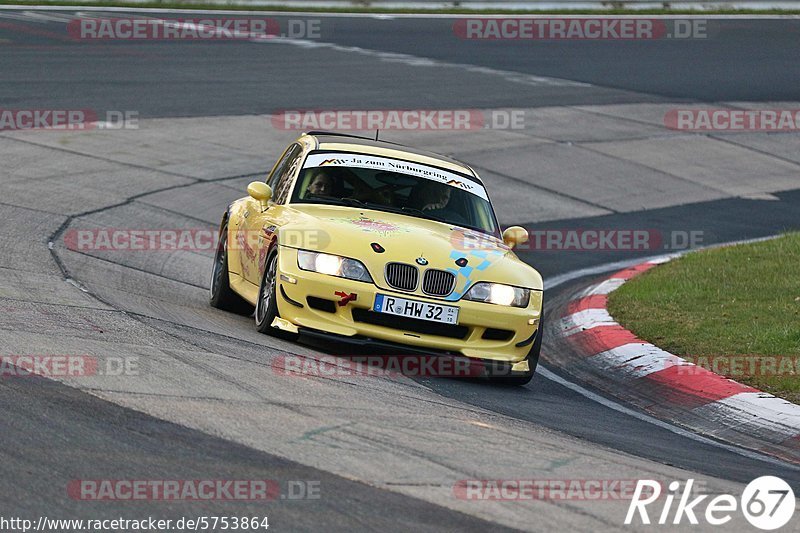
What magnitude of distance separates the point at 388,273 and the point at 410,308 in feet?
0.87

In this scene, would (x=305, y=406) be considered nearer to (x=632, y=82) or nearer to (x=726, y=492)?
(x=726, y=492)

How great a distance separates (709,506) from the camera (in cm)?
555

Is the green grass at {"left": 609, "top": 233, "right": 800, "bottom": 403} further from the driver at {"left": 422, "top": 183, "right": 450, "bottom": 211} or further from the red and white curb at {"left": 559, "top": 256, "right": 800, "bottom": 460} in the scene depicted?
the driver at {"left": 422, "top": 183, "right": 450, "bottom": 211}

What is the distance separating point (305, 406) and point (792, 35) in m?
28.9

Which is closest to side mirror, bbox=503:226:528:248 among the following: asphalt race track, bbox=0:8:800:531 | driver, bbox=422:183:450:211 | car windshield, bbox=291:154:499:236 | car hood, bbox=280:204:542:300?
car windshield, bbox=291:154:499:236

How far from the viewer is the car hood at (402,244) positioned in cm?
837

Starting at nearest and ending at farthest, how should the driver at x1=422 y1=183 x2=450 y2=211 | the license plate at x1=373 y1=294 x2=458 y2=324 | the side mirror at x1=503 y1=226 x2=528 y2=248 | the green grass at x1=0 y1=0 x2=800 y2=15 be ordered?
the license plate at x1=373 y1=294 x2=458 y2=324 < the side mirror at x1=503 y1=226 x2=528 y2=248 < the driver at x1=422 y1=183 x2=450 y2=211 < the green grass at x1=0 y1=0 x2=800 y2=15

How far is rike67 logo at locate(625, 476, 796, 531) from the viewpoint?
535 cm

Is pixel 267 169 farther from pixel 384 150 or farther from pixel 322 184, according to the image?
pixel 322 184

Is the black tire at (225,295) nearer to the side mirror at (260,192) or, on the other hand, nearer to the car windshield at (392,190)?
the side mirror at (260,192)

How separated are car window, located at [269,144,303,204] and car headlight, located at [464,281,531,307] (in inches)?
77.4

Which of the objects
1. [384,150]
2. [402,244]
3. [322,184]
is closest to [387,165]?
[384,150]

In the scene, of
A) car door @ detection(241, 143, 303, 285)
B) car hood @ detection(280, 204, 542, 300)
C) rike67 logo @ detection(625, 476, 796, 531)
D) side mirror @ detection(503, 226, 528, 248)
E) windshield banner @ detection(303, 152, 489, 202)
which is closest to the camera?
rike67 logo @ detection(625, 476, 796, 531)

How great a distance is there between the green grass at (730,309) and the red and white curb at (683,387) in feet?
0.51
